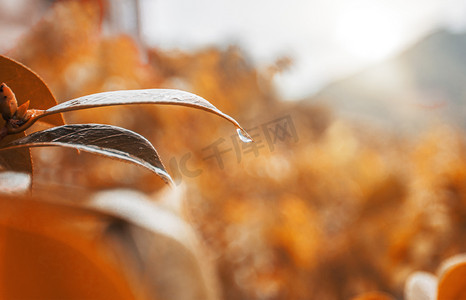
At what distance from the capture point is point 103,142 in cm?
7

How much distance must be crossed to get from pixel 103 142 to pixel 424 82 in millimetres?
626

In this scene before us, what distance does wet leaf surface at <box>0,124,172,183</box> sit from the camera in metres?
0.07

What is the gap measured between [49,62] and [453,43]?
0.58m

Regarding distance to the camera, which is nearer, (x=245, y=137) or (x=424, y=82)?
(x=245, y=137)

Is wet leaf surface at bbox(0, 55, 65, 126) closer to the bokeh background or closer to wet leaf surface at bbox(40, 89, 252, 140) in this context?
wet leaf surface at bbox(40, 89, 252, 140)

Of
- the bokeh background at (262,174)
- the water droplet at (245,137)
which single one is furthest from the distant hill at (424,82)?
the water droplet at (245,137)

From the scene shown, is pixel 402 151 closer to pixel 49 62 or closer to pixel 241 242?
pixel 241 242

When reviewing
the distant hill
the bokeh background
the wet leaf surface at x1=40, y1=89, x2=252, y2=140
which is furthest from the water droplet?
the distant hill

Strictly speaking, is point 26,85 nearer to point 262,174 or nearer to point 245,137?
point 245,137

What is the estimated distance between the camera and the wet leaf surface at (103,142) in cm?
7

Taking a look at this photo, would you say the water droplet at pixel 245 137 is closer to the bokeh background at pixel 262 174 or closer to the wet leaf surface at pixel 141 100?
the wet leaf surface at pixel 141 100

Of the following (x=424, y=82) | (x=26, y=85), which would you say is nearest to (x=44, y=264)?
(x=26, y=85)

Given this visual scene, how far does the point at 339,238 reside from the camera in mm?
423

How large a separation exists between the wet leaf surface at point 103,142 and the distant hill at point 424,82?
55cm
